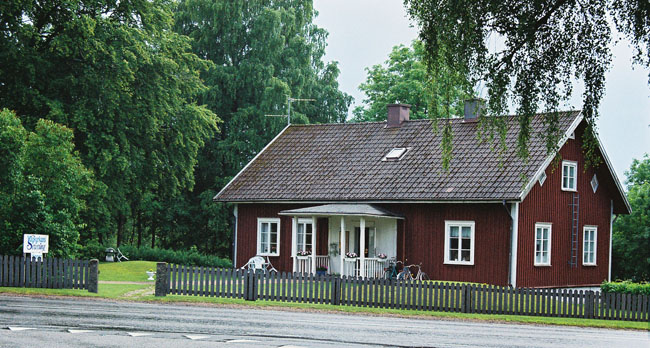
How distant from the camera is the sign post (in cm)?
2850

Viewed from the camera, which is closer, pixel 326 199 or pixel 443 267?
pixel 443 267

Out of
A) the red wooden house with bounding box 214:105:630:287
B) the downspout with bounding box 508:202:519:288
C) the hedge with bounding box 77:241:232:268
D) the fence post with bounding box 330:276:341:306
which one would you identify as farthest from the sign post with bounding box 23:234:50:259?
the hedge with bounding box 77:241:232:268

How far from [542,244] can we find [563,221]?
1842mm

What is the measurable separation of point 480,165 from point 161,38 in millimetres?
17636

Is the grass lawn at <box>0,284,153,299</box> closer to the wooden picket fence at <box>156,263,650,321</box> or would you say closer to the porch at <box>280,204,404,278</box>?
the wooden picket fence at <box>156,263,650,321</box>

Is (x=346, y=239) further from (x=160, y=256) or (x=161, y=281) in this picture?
(x=160, y=256)

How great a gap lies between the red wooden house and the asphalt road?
38.2ft

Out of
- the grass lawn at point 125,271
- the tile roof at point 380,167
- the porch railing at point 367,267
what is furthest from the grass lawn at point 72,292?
the tile roof at point 380,167

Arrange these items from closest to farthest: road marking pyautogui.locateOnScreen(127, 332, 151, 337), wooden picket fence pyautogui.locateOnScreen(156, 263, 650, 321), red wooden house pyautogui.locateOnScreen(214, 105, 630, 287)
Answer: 1. road marking pyautogui.locateOnScreen(127, 332, 151, 337)
2. wooden picket fence pyautogui.locateOnScreen(156, 263, 650, 321)
3. red wooden house pyautogui.locateOnScreen(214, 105, 630, 287)

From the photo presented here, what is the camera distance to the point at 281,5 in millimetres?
59094

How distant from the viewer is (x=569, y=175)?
37.0 metres

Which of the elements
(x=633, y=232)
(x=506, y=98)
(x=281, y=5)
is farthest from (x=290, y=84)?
(x=506, y=98)

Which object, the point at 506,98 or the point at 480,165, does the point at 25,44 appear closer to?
the point at 480,165

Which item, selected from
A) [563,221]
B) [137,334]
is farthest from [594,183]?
[137,334]
